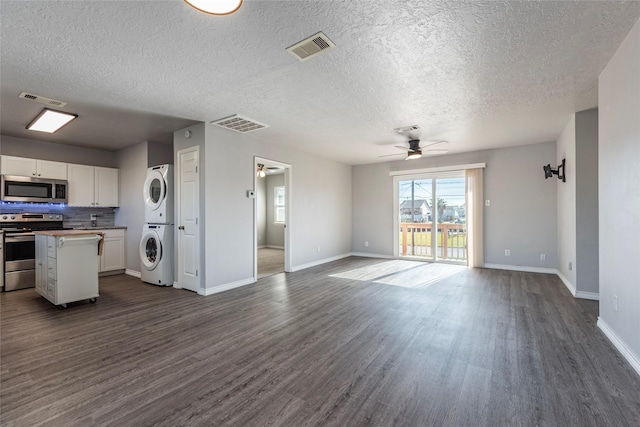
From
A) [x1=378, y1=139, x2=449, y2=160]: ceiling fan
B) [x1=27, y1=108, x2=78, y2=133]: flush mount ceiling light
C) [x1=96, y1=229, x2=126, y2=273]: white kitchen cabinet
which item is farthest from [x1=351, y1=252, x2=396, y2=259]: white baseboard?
[x1=27, y1=108, x2=78, y2=133]: flush mount ceiling light

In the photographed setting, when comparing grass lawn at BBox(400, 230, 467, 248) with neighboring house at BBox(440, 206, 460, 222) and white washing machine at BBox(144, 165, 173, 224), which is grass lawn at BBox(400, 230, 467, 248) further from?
white washing machine at BBox(144, 165, 173, 224)

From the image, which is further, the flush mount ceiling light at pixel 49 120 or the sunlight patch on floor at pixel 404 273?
the sunlight patch on floor at pixel 404 273

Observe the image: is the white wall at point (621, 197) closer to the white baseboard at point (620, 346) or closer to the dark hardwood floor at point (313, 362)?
the white baseboard at point (620, 346)

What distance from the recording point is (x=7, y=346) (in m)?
2.51

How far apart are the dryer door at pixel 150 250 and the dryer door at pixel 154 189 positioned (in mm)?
470

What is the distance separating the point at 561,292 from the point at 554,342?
2043 millimetres

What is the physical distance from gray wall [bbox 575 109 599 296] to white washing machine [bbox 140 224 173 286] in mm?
5847

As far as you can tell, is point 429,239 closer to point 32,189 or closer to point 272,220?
point 272,220

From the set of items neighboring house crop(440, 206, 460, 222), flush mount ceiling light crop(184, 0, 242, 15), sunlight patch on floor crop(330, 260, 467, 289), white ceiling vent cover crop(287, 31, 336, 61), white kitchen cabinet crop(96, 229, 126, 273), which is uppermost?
white ceiling vent cover crop(287, 31, 336, 61)

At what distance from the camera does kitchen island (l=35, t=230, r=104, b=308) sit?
344cm

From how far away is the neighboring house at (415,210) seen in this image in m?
6.76

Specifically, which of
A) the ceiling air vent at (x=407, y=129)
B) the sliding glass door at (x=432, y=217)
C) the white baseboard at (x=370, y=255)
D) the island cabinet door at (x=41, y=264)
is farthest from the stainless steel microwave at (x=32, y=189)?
the sliding glass door at (x=432, y=217)

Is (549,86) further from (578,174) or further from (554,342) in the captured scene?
(554,342)

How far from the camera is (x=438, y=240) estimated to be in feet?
21.6
